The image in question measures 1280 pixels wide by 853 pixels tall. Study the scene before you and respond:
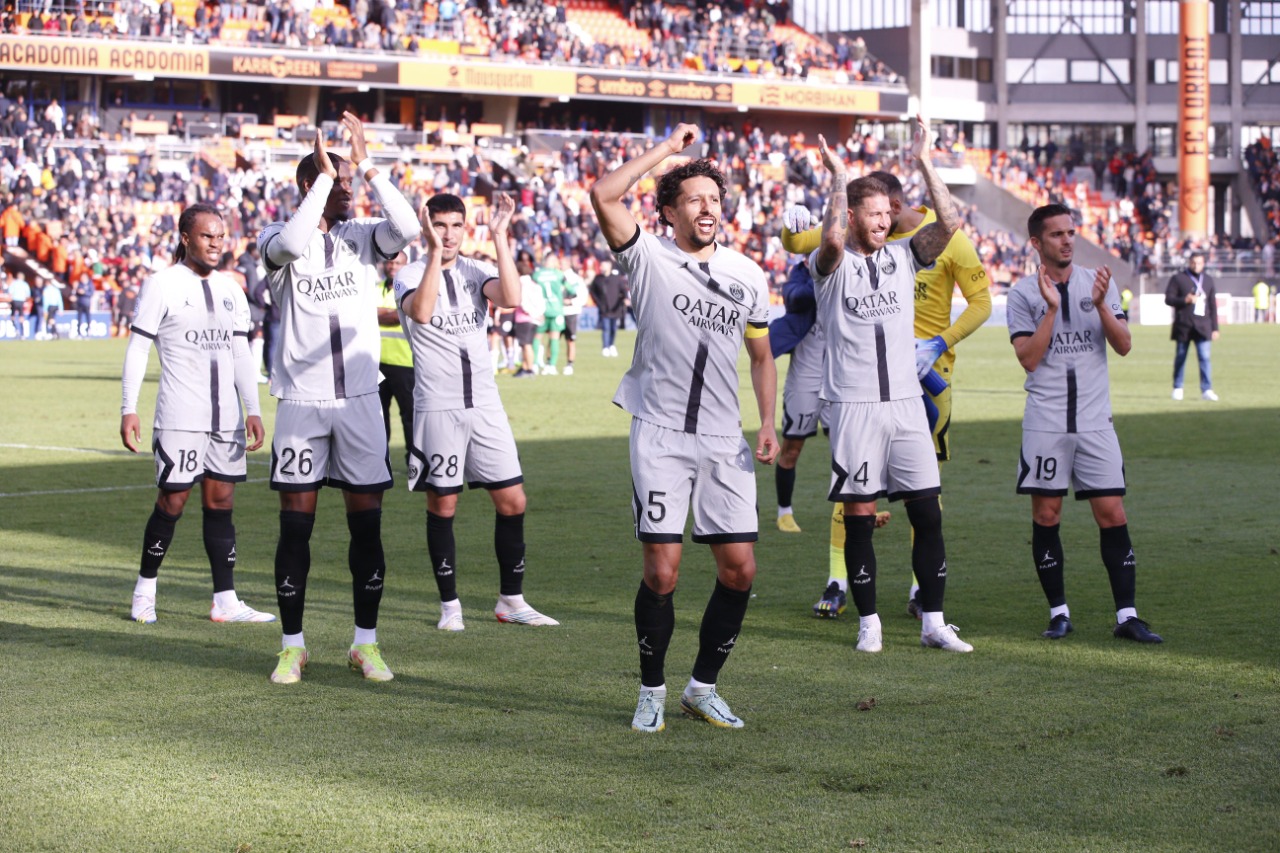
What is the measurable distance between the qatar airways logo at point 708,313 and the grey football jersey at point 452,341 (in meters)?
2.38

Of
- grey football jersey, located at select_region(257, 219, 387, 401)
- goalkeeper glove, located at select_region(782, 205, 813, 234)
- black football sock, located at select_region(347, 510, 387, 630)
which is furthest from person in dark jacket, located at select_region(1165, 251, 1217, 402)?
black football sock, located at select_region(347, 510, 387, 630)

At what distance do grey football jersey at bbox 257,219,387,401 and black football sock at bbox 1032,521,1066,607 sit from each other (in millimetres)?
3166

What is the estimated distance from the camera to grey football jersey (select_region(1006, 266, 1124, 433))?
788cm

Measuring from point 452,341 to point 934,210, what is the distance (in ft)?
7.84

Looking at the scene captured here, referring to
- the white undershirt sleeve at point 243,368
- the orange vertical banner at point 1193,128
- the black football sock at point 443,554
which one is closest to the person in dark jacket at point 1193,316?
the black football sock at point 443,554

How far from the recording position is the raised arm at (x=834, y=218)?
6.97 m

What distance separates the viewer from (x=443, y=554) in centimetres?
827

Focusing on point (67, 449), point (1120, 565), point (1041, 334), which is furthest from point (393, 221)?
point (67, 449)

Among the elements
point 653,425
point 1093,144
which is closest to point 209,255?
point 653,425

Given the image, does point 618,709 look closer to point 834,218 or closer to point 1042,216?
point 834,218

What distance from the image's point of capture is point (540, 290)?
26422 millimetres

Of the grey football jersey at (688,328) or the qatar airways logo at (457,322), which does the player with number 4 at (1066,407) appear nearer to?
the grey football jersey at (688,328)

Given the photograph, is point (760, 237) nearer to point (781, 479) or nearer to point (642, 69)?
point (642, 69)

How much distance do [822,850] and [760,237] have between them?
163ft
